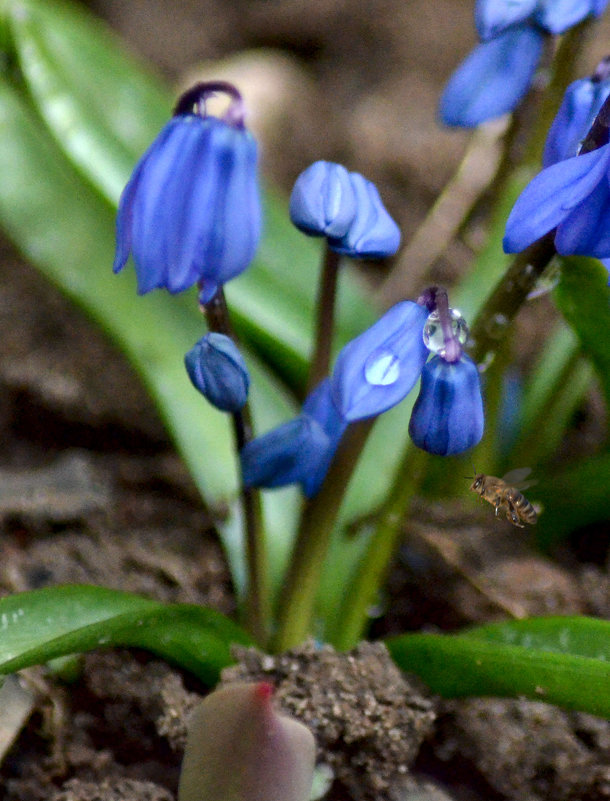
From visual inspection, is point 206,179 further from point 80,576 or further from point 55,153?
point 55,153

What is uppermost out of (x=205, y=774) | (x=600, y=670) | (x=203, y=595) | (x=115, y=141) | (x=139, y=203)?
(x=139, y=203)

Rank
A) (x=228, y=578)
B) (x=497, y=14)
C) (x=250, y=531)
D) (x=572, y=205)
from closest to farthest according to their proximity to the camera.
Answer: (x=572, y=205)
(x=497, y=14)
(x=250, y=531)
(x=228, y=578)

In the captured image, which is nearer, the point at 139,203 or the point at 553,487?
the point at 139,203

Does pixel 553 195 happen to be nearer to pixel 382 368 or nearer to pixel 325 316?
pixel 382 368

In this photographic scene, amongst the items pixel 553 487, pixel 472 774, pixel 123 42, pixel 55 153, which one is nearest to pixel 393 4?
pixel 123 42

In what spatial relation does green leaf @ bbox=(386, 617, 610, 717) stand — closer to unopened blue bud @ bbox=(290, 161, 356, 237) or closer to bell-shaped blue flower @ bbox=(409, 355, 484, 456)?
bell-shaped blue flower @ bbox=(409, 355, 484, 456)

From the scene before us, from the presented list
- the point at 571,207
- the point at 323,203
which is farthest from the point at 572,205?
the point at 323,203
